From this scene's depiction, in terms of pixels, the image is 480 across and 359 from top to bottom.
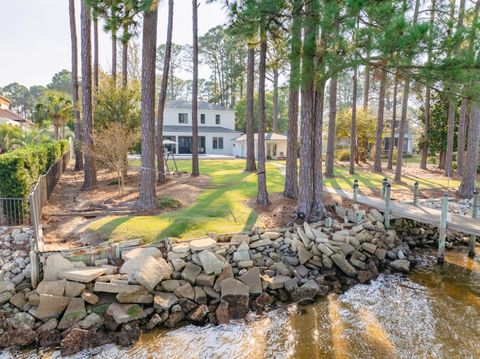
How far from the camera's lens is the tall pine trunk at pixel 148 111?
9828 millimetres

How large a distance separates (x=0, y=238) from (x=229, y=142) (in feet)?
94.9

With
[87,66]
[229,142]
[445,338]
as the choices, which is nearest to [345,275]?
[445,338]

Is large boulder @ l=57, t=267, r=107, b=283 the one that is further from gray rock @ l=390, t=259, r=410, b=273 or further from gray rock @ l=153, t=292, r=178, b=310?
gray rock @ l=390, t=259, r=410, b=273

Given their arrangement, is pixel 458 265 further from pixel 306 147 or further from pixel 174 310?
pixel 174 310

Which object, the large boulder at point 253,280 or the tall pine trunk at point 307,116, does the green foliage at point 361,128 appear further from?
the large boulder at point 253,280

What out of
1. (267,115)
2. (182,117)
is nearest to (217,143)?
(182,117)

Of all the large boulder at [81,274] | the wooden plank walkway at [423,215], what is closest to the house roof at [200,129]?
the wooden plank walkway at [423,215]

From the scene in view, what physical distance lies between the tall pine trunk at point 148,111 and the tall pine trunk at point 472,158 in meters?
12.7

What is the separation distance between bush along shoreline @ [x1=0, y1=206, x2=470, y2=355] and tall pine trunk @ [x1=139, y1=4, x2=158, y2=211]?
→ 115 inches

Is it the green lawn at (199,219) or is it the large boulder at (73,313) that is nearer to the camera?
the large boulder at (73,313)

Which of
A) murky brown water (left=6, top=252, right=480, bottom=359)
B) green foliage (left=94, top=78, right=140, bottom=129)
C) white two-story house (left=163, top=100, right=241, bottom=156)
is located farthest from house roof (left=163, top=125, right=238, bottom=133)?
murky brown water (left=6, top=252, right=480, bottom=359)

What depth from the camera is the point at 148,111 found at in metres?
10.0

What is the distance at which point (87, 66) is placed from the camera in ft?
44.0

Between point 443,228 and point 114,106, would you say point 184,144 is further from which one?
point 443,228
